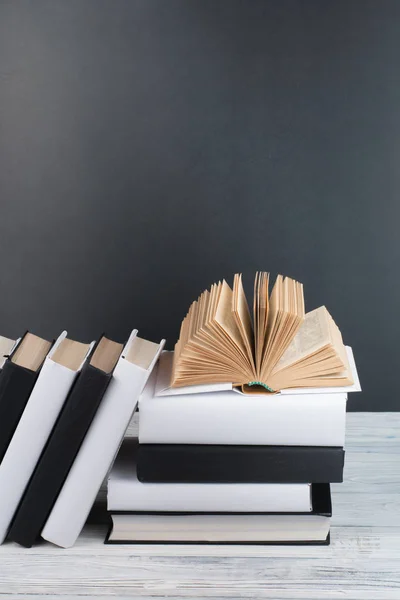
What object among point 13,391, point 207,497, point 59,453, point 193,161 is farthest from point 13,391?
point 193,161

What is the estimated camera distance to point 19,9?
1788 mm

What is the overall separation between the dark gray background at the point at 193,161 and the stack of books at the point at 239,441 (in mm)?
747

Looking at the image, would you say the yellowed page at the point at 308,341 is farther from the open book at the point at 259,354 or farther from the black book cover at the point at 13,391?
the black book cover at the point at 13,391

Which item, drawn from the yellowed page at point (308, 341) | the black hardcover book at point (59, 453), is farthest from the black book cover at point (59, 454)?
the yellowed page at point (308, 341)

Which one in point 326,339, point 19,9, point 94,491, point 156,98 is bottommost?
point 94,491

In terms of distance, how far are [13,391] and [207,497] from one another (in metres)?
0.34

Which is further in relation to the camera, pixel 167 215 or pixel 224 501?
pixel 167 215

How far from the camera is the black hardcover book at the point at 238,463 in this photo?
111 centimetres

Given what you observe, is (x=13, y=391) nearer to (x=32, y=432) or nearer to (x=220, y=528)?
(x=32, y=432)

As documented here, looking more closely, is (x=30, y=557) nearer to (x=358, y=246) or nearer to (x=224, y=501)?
(x=224, y=501)

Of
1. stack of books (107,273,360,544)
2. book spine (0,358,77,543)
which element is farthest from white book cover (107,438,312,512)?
book spine (0,358,77,543)

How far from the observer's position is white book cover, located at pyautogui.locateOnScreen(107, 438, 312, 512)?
3.66 feet

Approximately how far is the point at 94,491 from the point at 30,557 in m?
0.14

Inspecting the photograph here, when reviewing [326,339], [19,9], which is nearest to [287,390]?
[326,339]
